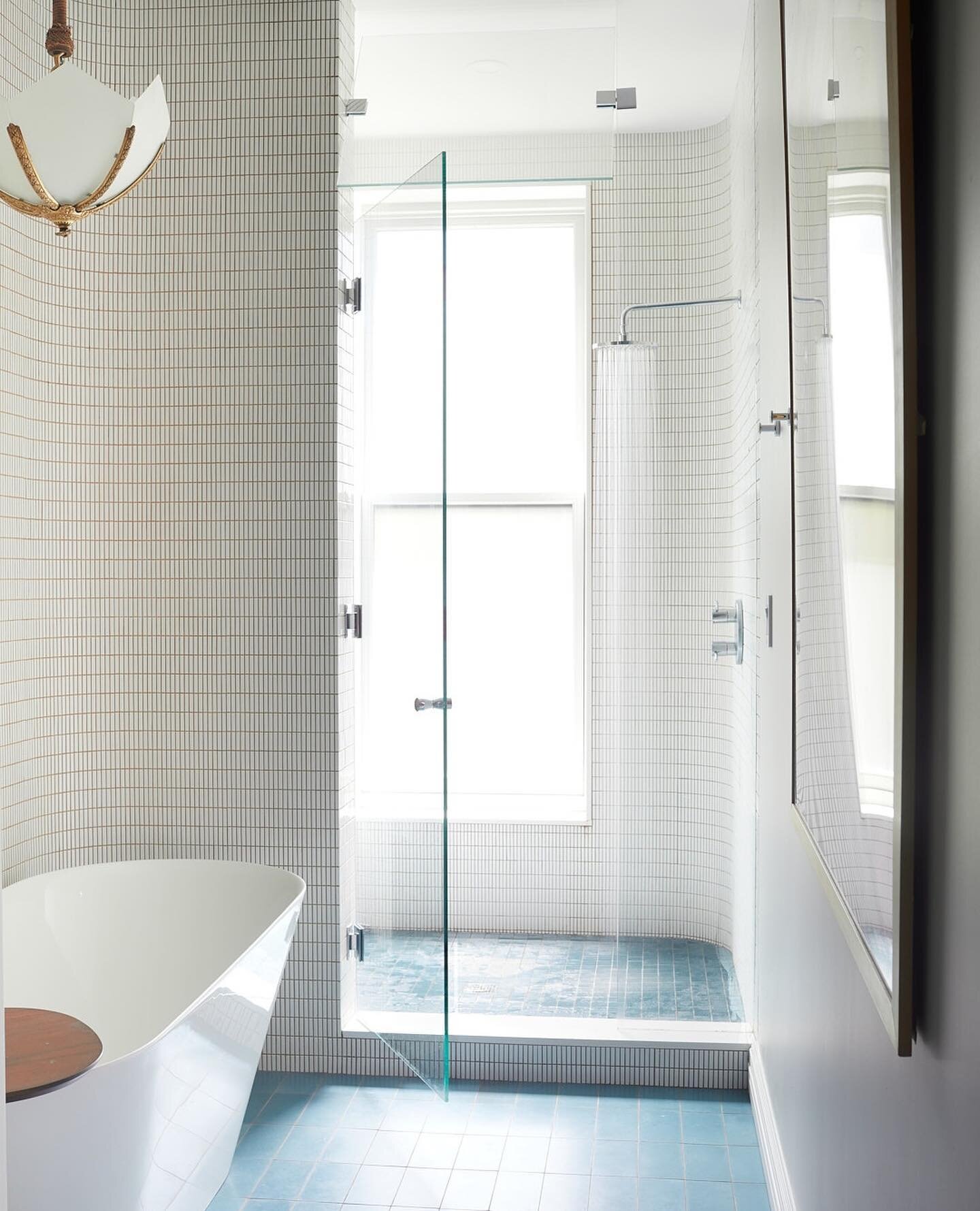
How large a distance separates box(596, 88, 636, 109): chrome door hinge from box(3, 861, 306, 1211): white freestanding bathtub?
7.13ft

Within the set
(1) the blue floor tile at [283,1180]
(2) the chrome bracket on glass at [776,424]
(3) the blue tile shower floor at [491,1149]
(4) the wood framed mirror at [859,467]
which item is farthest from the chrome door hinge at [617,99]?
(1) the blue floor tile at [283,1180]

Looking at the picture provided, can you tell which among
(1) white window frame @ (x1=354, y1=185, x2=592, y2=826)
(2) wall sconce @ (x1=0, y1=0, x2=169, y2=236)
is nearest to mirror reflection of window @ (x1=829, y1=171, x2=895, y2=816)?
(2) wall sconce @ (x1=0, y1=0, x2=169, y2=236)

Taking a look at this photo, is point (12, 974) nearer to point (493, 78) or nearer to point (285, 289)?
point (285, 289)

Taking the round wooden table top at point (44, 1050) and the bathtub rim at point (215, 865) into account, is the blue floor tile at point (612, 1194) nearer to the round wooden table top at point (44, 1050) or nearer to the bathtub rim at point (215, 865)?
the bathtub rim at point (215, 865)

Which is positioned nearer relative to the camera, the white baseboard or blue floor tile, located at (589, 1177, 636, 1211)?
the white baseboard

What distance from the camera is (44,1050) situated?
5.55ft

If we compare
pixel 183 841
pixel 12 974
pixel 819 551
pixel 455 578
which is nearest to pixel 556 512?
pixel 455 578

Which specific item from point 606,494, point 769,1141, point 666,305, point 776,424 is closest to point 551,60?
point 666,305

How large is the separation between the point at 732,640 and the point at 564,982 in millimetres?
1175

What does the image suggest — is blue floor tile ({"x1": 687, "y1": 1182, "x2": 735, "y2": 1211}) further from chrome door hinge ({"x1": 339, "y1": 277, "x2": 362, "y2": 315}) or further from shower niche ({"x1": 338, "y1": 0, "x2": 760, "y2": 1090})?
chrome door hinge ({"x1": 339, "y1": 277, "x2": 362, "y2": 315})

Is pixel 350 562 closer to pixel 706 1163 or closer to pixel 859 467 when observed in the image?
pixel 706 1163

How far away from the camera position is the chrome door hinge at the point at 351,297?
3.00 m

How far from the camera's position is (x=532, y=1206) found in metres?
2.39

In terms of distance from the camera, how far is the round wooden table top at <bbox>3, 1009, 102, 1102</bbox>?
5.19 feet
